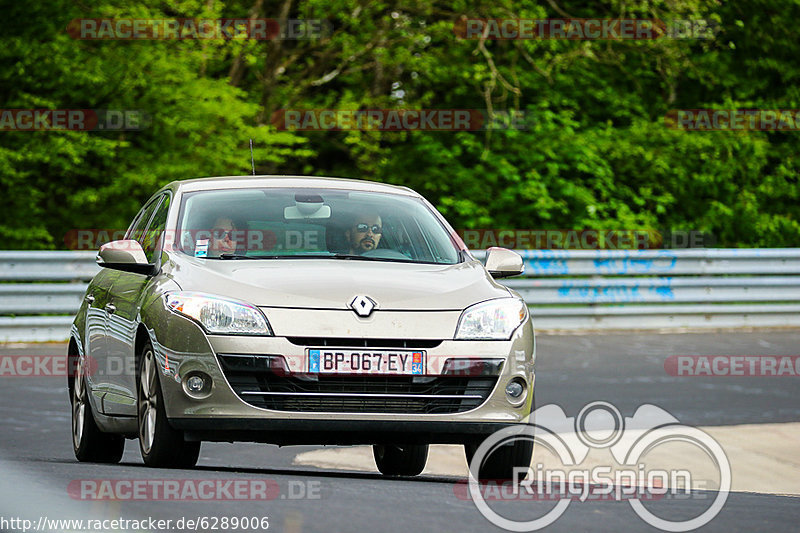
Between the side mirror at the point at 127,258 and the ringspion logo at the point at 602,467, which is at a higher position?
the side mirror at the point at 127,258

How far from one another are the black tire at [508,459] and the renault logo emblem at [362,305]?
1.03 m

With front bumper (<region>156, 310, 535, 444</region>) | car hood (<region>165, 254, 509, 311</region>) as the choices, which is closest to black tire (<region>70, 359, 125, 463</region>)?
car hood (<region>165, 254, 509, 311</region>)

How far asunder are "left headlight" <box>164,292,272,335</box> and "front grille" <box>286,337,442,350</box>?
0.17 m

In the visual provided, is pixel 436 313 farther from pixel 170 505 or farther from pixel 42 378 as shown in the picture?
pixel 42 378

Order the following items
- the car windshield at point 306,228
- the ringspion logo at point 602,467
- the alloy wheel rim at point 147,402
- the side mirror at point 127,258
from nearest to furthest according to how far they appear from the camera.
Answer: the ringspion logo at point 602,467, the alloy wheel rim at point 147,402, the side mirror at point 127,258, the car windshield at point 306,228

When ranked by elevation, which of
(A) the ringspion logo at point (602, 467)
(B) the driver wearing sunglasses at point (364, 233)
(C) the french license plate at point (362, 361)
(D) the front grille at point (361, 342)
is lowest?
(A) the ringspion logo at point (602, 467)

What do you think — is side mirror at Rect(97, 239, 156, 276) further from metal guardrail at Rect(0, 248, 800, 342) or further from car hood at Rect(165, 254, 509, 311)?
metal guardrail at Rect(0, 248, 800, 342)

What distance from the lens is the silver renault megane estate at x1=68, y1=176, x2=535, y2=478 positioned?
7.19m

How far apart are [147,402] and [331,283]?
1107mm

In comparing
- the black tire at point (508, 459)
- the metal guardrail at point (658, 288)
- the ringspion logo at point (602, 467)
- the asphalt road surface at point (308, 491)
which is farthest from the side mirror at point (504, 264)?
the metal guardrail at point (658, 288)

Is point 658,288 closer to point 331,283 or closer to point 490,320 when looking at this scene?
point 490,320

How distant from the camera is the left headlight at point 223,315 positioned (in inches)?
283

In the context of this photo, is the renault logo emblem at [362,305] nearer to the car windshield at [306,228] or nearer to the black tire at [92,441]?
the car windshield at [306,228]

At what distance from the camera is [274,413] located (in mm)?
7191
